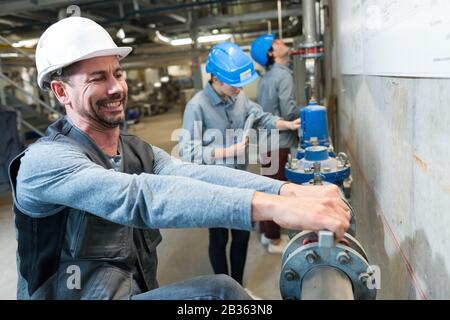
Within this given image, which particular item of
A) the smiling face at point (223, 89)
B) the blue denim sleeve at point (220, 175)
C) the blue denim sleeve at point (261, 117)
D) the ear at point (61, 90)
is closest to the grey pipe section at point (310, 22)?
the blue denim sleeve at point (261, 117)

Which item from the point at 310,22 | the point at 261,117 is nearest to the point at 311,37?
the point at 310,22

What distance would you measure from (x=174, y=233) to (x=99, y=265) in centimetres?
183

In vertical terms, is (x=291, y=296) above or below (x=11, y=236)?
above

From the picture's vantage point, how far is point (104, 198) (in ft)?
2.12

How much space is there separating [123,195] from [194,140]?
93cm

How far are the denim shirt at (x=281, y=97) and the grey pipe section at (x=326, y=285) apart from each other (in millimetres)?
1579

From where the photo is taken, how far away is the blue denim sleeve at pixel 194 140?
1529 millimetres

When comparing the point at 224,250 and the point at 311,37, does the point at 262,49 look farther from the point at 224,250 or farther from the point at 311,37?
the point at 224,250

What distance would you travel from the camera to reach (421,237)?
0.79 m

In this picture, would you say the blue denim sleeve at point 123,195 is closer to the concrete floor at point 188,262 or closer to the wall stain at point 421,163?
the wall stain at point 421,163

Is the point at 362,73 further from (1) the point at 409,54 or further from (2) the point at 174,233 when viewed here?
(2) the point at 174,233

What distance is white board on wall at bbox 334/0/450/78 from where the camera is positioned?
60 cm
